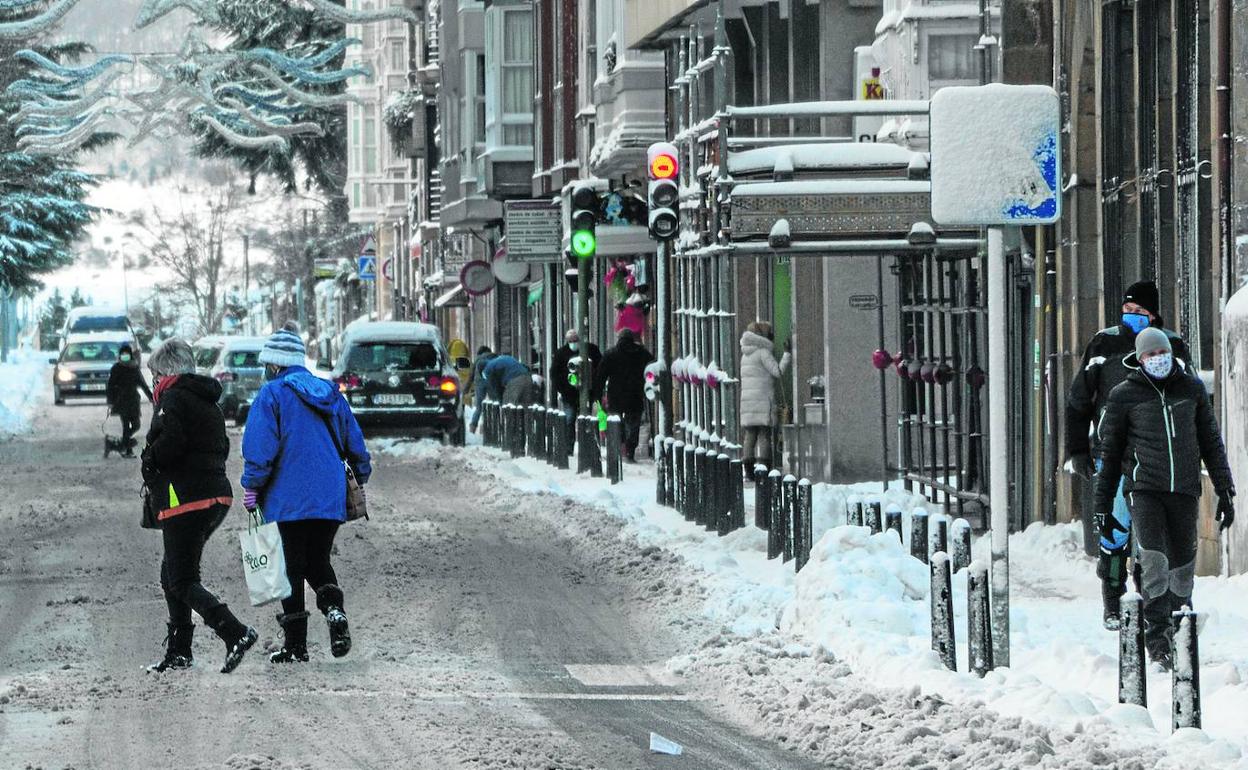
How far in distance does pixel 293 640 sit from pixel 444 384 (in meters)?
21.8

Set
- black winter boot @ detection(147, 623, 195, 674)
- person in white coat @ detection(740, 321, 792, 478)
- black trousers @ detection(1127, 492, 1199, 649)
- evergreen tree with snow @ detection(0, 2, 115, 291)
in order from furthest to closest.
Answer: evergreen tree with snow @ detection(0, 2, 115, 291) < person in white coat @ detection(740, 321, 792, 478) < black winter boot @ detection(147, 623, 195, 674) < black trousers @ detection(1127, 492, 1199, 649)

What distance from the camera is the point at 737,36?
1123 inches

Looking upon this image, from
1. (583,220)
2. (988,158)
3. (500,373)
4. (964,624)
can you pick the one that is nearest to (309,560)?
(964,624)

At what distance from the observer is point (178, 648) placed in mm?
12016

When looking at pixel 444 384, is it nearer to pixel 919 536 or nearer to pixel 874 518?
pixel 874 518

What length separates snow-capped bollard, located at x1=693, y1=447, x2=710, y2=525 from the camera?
1958cm

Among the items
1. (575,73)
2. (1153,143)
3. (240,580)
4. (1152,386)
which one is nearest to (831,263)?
(1153,143)

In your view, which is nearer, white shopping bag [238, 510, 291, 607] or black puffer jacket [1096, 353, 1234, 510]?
black puffer jacket [1096, 353, 1234, 510]

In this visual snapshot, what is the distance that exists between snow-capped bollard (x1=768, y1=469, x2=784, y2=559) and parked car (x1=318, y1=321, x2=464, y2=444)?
17.4 metres

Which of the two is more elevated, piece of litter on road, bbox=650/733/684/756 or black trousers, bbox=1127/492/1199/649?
black trousers, bbox=1127/492/1199/649

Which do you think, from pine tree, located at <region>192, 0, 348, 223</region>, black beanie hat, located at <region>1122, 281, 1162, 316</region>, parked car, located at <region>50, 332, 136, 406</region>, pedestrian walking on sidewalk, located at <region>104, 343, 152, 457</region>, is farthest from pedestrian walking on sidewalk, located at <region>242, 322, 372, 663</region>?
parked car, located at <region>50, 332, 136, 406</region>

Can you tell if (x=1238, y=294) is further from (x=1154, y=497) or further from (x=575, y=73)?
(x=575, y=73)

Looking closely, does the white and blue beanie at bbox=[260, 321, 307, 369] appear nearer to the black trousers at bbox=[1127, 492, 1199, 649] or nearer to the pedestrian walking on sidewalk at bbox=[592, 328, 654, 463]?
the black trousers at bbox=[1127, 492, 1199, 649]

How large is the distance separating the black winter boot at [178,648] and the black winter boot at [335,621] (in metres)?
0.65
